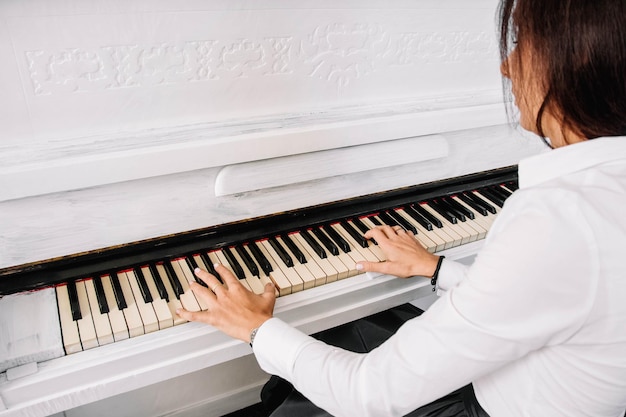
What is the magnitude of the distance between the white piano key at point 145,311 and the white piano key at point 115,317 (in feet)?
0.12

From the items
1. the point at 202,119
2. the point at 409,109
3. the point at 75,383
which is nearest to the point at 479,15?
the point at 409,109

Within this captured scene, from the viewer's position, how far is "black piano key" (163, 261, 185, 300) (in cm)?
→ 103

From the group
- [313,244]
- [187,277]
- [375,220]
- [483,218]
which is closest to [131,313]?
[187,277]

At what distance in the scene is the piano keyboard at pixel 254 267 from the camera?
3.14 ft

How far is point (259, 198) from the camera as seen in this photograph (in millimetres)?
1172

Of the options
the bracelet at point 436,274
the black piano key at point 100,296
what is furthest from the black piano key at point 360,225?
the black piano key at point 100,296

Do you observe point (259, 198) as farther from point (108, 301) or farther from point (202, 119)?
point (108, 301)

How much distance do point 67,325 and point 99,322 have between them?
0.20 ft

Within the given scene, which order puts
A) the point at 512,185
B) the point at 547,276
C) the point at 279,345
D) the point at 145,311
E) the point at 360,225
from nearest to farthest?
the point at 547,276, the point at 279,345, the point at 145,311, the point at 360,225, the point at 512,185

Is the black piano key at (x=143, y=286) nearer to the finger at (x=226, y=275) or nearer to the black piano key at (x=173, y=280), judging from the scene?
the black piano key at (x=173, y=280)

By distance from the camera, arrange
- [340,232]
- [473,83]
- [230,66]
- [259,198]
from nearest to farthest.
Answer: [230,66]
[259,198]
[340,232]
[473,83]

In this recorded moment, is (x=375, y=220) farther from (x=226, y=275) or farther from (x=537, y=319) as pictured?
(x=537, y=319)

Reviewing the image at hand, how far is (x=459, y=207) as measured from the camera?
4.77 ft

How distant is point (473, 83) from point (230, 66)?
78cm
